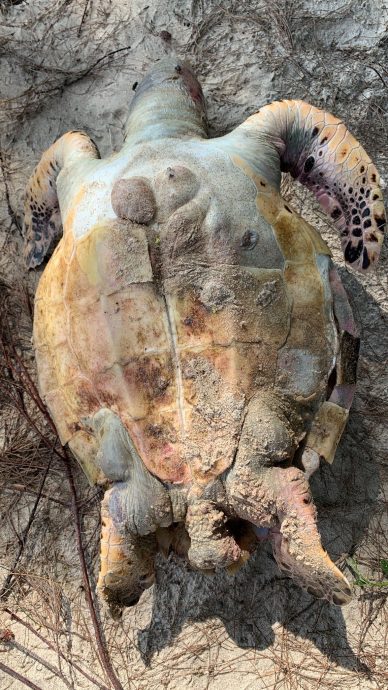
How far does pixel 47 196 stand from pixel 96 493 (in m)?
1.40

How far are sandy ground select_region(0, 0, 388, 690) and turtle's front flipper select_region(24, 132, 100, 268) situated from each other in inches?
7.9

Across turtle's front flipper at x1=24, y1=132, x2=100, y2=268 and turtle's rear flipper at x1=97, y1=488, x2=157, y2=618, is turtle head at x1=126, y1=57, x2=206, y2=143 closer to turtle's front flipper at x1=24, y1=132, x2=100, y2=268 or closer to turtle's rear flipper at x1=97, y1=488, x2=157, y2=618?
turtle's front flipper at x1=24, y1=132, x2=100, y2=268

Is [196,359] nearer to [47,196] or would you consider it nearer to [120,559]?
[120,559]

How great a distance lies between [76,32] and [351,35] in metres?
1.38

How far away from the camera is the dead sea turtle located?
198 cm

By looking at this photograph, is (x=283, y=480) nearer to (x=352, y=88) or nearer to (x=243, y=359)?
(x=243, y=359)

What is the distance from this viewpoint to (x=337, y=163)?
8.35 feet

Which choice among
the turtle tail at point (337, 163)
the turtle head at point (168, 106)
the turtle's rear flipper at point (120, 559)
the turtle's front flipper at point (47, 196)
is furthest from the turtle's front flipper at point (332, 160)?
the turtle's rear flipper at point (120, 559)

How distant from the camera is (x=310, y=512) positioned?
1996 mm

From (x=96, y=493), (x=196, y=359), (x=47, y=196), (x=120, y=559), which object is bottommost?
(x=96, y=493)

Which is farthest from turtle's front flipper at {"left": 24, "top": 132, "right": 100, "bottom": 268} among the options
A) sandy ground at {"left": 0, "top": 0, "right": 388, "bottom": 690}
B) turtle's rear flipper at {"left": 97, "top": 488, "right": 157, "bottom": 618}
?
turtle's rear flipper at {"left": 97, "top": 488, "right": 157, "bottom": 618}

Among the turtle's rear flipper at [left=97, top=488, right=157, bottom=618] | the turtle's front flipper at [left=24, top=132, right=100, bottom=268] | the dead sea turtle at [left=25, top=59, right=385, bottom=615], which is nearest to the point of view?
the dead sea turtle at [left=25, top=59, right=385, bottom=615]

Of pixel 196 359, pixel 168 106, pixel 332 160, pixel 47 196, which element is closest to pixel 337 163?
pixel 332 160

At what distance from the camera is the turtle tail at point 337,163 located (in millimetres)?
2504
